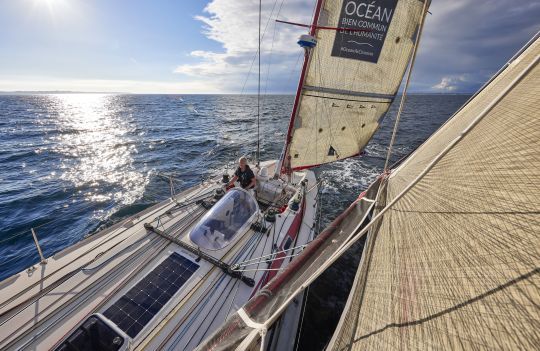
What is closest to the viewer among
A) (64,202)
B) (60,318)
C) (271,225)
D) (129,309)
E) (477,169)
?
(477,169)

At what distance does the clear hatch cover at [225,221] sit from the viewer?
5.46 metres

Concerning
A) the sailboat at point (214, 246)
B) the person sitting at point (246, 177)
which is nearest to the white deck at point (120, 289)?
the sailboat at point (214, 246)

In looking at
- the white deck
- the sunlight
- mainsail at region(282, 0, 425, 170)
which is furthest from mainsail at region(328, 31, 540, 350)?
the sunlight

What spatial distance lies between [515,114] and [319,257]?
1746 mm

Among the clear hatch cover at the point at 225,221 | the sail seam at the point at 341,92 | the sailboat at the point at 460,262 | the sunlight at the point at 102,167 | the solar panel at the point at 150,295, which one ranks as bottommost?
the sunlight at the point at 102,167

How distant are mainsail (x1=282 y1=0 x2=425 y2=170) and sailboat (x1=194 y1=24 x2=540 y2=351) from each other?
22.9 feet

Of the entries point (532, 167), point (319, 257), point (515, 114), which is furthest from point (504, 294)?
point (319, 257)

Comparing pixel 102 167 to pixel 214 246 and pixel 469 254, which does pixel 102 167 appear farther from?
pixel 469 254

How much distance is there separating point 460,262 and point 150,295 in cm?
496

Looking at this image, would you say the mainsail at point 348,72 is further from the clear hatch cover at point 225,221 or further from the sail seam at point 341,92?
the clear hatch cover at point 225,221

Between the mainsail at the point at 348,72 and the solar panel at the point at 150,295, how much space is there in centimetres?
597

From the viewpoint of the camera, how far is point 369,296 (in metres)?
1.63

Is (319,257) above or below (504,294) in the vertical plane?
below

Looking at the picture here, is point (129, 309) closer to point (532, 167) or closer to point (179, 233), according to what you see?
point (179, 233)
